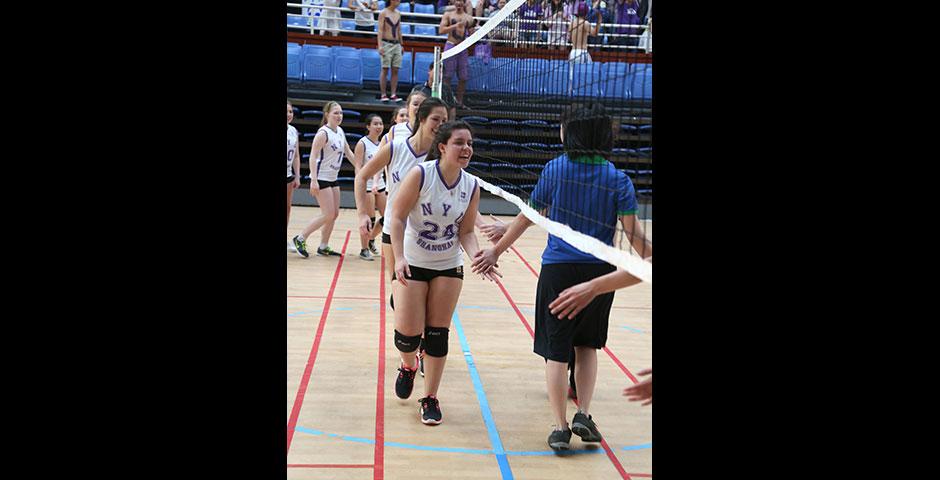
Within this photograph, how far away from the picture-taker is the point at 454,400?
4.98 metres

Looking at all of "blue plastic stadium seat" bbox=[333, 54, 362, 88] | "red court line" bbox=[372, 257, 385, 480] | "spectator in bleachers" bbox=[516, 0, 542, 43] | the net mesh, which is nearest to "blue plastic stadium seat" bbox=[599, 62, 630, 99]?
the net mesh

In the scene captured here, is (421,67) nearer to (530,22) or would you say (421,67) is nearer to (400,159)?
(400,159)

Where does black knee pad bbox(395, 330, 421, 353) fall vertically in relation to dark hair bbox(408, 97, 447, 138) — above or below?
below

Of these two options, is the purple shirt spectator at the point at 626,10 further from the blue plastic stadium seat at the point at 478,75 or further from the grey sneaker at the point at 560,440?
the grey sneaker at the point at 560,440

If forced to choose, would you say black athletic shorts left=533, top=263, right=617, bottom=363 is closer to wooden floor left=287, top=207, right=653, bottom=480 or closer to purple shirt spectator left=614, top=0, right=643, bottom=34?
wooden floor left=287, top=207, right=653, bottom=480

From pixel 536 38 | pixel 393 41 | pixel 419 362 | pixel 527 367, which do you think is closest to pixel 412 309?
pixel 419 362

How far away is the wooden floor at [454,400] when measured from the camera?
403 cm

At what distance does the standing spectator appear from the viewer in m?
13.5

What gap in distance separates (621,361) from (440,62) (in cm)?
443

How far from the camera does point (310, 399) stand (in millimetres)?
4836

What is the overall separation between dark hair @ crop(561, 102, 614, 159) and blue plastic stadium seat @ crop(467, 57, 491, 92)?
9.49 feet
